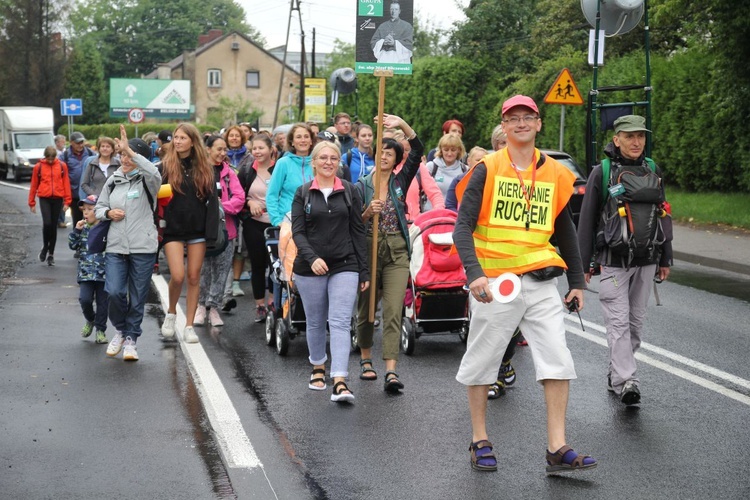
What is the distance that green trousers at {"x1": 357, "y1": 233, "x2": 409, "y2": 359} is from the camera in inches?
331

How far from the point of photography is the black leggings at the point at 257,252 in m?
11.7

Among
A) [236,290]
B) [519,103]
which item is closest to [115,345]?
[236,290]

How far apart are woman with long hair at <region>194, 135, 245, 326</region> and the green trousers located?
3.12m

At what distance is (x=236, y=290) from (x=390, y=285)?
5.49m

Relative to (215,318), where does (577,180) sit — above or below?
above

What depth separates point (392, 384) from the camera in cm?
812

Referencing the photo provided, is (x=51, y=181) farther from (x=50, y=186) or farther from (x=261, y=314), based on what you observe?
(x=261, y=314)

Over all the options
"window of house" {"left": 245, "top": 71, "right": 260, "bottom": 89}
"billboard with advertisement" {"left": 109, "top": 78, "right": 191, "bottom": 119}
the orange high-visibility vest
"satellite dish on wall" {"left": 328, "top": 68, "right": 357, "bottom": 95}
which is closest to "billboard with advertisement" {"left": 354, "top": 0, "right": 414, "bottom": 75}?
the orange high-visibility vest

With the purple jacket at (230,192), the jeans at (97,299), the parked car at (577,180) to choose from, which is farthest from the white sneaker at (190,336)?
the parked car at (577,180)

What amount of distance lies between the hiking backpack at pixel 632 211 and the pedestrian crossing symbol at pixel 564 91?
14919 millimetres

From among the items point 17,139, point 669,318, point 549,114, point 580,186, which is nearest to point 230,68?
point 17,139

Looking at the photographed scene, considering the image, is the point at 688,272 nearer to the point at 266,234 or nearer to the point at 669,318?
the point at 669,318

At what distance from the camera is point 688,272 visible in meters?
16.2

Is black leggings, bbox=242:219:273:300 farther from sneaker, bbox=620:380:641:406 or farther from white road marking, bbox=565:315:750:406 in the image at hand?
sneaker, bbox=620:380:641:406
